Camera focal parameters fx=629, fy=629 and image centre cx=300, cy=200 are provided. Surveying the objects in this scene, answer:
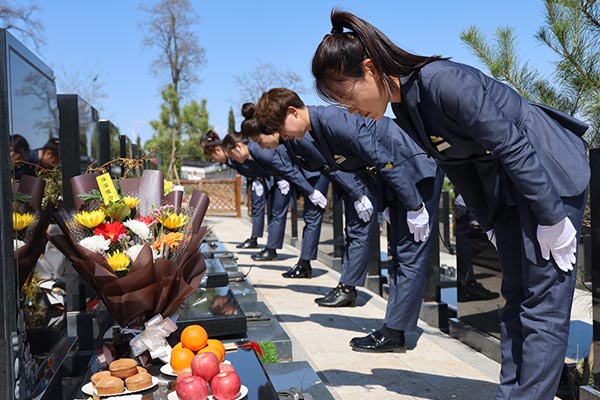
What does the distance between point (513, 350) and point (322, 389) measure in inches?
27.4

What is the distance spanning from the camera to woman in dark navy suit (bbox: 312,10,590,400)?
6.51 feet

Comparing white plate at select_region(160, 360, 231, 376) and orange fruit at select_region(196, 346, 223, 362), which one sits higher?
orange fruit at select_region(196, 346, 223, 362)

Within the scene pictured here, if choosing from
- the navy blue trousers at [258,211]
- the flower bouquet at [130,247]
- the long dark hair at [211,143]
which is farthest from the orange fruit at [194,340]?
the navy blue trousers at [258,211]

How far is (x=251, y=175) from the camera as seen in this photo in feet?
30.9

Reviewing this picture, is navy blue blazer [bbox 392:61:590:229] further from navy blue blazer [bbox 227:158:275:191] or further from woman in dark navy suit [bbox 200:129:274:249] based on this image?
navy blue blazer [bbox 227:158:275:191]

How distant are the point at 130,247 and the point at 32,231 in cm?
41

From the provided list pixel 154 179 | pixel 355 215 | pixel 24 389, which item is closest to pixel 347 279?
pixel 355 215

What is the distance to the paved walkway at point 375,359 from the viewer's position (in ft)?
9.98

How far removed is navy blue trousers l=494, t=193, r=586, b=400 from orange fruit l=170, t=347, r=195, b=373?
1075 millimetres

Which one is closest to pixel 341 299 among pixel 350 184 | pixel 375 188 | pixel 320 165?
pixel 350 184

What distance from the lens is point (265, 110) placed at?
4.03m

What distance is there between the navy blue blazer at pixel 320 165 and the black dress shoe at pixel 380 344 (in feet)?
4.75

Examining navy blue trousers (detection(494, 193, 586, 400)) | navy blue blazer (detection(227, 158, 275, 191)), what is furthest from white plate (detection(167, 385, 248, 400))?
navy blue blazer (detection(227, 158, 275, 191))

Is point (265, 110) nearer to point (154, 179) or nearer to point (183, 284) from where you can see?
point (154, 179)
